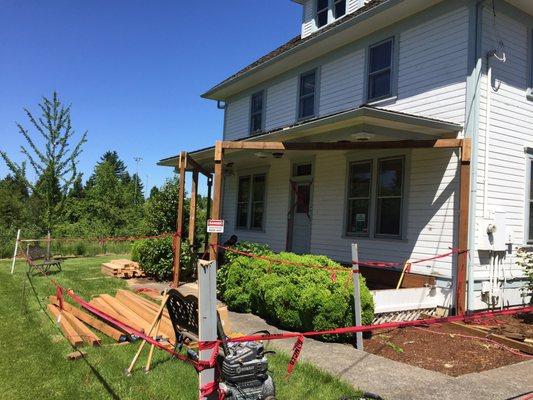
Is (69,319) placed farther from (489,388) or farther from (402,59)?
(402,59)

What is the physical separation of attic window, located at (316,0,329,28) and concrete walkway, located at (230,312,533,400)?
10.1 meters

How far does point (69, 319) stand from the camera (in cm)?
690

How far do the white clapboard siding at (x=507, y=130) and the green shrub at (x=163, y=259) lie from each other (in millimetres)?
6668

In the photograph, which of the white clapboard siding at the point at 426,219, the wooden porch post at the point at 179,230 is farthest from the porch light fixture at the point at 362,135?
the wooden porch post at the point at 179,230

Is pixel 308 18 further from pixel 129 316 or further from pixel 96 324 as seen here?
pixel 96 324

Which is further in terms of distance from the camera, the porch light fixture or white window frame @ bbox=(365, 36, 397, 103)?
white window frame @ bbox=(365, 36, 397, 103)

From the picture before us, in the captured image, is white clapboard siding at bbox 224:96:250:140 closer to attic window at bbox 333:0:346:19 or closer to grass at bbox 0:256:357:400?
attic window at bbox 333:0:346:19

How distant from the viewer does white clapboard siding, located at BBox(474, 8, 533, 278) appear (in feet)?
27.4

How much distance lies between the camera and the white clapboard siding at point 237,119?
50.7 ft

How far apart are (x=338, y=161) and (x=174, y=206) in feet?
16.4

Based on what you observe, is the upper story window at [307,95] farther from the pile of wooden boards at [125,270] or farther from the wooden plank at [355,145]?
the pile of wooden boards at [125,270]

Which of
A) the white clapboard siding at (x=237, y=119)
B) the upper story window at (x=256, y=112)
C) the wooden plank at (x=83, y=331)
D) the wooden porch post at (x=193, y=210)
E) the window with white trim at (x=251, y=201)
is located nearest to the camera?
the wooden plank at (x=83, y=331)

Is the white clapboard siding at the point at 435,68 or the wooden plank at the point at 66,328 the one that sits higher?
the white clapboard siding at the point at 435,68

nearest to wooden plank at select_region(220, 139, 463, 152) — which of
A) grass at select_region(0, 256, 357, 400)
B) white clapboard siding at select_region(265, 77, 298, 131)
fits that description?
white clapboard siding at select_region(265, 77, 298, 131)
